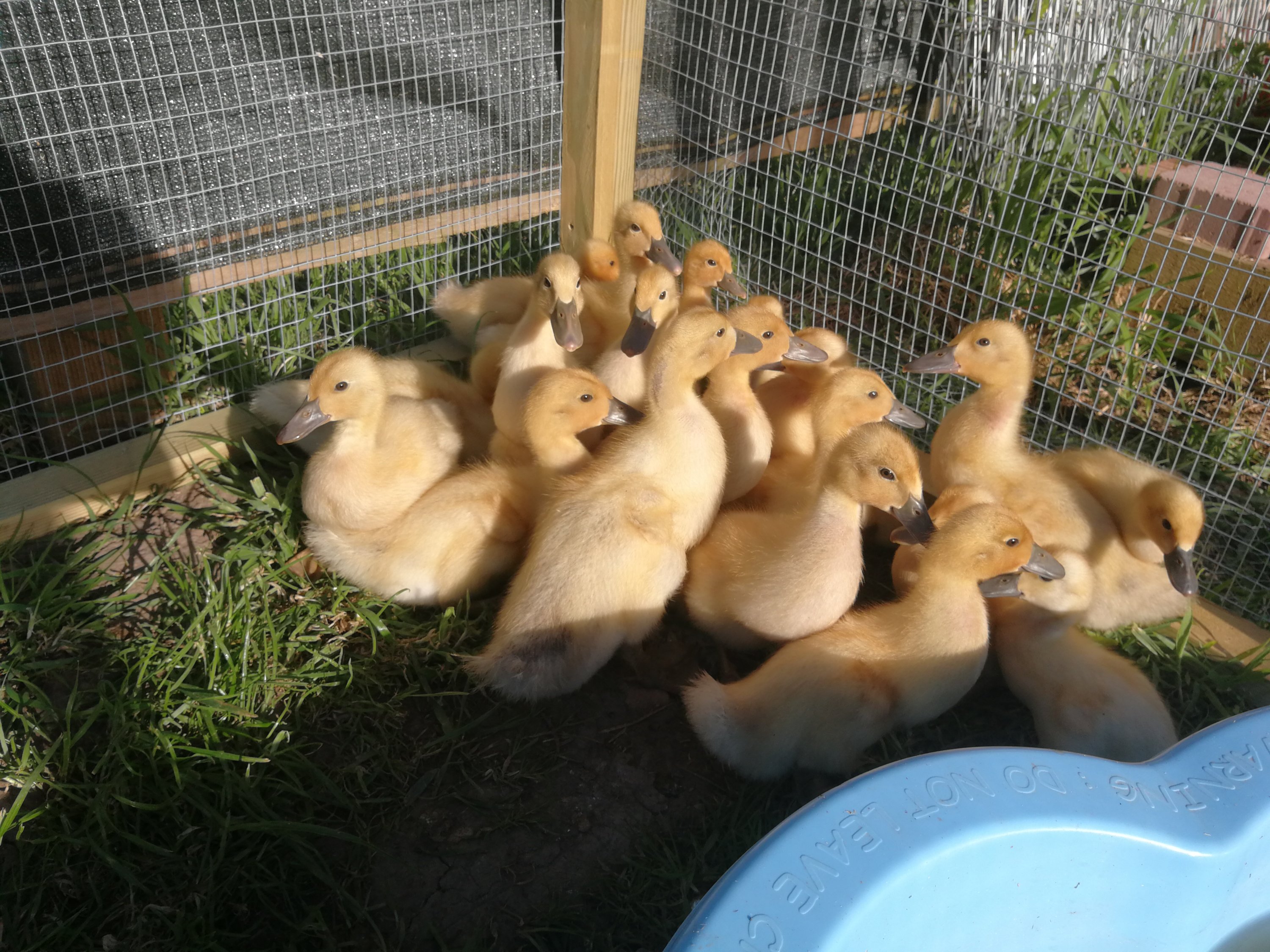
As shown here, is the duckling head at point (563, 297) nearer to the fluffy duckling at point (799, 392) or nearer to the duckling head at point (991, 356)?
the fluffy duckling at point (799, 392)

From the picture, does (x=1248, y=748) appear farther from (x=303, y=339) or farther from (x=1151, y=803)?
(x=303, y=339)

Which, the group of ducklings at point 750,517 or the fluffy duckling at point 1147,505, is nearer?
the group of ducklings at point 750,517

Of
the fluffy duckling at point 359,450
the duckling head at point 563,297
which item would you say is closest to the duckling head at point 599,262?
the duckling head at point 563,297

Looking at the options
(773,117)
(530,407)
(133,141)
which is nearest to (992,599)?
(530,407)

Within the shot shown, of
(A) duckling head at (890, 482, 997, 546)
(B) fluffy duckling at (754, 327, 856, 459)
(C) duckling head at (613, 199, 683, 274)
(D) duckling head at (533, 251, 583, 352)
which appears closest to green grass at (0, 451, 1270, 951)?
(A) duckling head at (890, 482, 997, 546)

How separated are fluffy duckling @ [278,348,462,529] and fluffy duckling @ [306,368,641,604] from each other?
0.24 feet

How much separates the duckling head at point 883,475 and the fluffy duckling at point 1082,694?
20.3 inches

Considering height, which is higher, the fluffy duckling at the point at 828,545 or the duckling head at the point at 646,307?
the duckling head at the point at 646,307

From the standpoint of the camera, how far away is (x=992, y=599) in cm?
323

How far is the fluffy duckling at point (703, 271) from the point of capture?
389 cm

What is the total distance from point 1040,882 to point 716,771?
110 centimetres

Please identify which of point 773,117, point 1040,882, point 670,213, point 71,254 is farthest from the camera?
point 670,213

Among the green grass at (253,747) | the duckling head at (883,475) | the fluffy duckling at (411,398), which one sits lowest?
the green grass at (253,747)

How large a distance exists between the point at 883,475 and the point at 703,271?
139 cm
